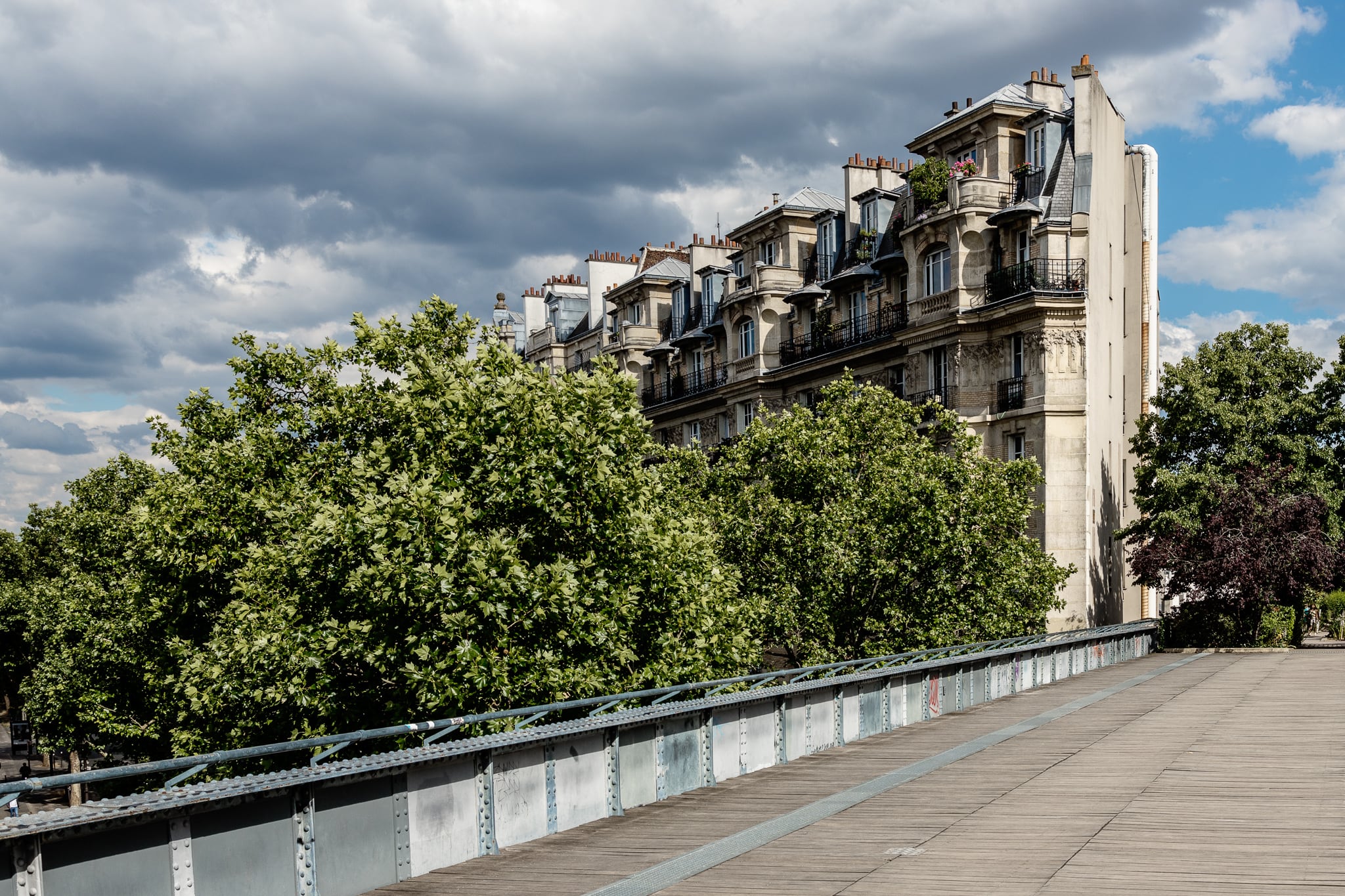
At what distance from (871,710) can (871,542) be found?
17920 mm

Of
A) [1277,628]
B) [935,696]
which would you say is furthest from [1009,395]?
[935,696]

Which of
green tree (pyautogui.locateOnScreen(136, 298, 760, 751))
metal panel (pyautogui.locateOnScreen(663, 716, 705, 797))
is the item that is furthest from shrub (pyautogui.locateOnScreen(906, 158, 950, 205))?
metal panel (pyautogui.locateOnScreen(663, 716, 705, 797))

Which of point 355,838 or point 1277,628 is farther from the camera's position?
point 1277,628

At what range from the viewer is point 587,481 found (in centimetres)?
2644

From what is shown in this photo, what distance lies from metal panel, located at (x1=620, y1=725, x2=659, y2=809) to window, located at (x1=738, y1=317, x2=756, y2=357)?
53250mm

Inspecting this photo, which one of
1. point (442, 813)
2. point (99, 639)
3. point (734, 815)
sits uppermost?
point (442, 813)

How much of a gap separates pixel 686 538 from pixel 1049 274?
28.7 meters

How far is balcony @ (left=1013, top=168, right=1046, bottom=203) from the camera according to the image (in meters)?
54.4

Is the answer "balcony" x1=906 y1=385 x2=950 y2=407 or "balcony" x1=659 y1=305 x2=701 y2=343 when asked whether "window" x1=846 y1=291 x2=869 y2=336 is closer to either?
"balcony" x1=906 y1=385 x2=950 y2=407

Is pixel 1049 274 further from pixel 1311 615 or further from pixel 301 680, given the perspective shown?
pixel 1311 615

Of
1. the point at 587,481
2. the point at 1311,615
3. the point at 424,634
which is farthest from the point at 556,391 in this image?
the point at 1311,615

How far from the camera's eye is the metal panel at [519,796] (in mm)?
13195

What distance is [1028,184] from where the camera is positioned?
55031 mm

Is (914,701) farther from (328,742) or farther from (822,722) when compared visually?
(328,742)
